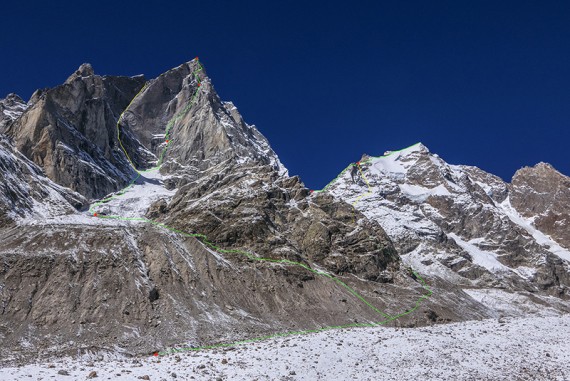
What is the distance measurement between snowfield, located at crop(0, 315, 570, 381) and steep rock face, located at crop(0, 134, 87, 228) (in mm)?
60906

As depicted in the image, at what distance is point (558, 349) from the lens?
121 feet

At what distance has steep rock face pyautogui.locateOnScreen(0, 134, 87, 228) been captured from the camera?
89500 millimetres

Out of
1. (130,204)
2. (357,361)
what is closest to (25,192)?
(130,204)

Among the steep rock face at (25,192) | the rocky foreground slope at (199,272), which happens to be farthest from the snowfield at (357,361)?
the steep rock face at (25,192)

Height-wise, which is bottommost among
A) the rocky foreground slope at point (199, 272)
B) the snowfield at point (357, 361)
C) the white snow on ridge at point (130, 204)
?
the snowfield at point (357, 361)

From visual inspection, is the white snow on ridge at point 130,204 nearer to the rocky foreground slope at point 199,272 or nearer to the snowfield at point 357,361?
the rocky foreground slope at point 199,272

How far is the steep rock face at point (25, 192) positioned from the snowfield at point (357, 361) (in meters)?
60.9

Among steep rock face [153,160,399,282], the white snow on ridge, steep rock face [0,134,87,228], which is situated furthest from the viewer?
the white snow on ridge

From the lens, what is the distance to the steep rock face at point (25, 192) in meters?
89.5

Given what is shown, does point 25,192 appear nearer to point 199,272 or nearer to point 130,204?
point 199,272

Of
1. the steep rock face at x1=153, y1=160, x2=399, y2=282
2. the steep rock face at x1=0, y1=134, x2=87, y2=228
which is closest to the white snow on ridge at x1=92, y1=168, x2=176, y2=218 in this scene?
the steep rock face at x1=153, y1=160, x2=399, y2=282

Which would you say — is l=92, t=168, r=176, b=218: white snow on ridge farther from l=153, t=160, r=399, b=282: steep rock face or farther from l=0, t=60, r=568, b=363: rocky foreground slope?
l=153, t=160, r=399, b=282: steep rock face

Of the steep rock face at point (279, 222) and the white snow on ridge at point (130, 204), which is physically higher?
the white snow on ridge at point (130, 204)

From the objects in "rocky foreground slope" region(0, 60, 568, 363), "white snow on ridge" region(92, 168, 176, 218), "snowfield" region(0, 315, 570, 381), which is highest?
"white snow on ridge" region(92, 168, 176, 218)
